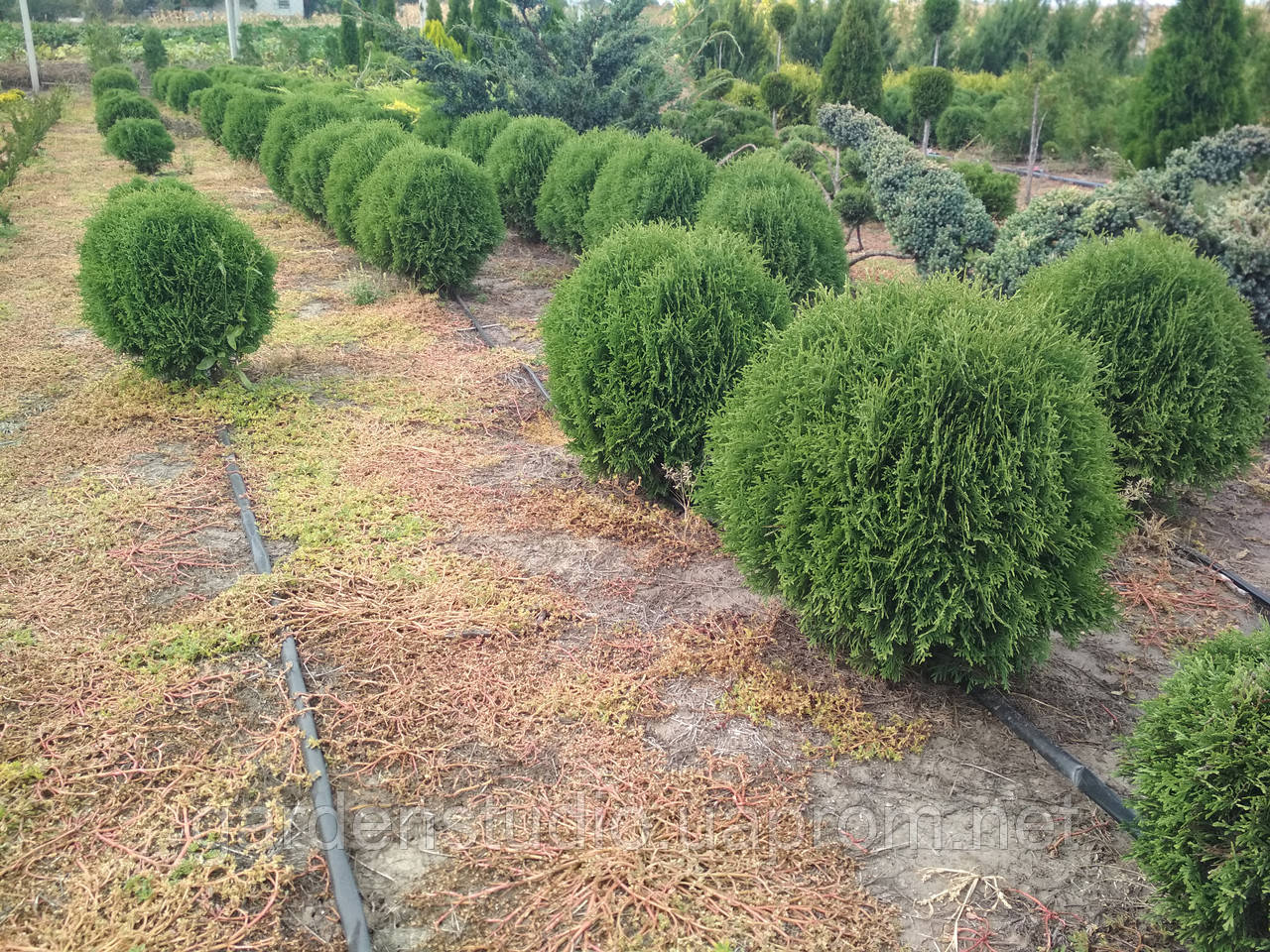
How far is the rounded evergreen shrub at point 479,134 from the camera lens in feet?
40.4

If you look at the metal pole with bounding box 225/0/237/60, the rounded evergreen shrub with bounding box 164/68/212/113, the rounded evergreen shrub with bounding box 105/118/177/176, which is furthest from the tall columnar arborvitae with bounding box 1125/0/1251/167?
the metal pole with bounding box 225/0/237/60

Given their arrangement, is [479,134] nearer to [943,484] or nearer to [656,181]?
[656,181]

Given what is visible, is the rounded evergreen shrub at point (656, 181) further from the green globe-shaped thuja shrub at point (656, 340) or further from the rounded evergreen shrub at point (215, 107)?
the rounded evergreen shrub at point (215, 107)

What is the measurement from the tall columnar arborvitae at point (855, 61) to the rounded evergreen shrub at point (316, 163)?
953cm

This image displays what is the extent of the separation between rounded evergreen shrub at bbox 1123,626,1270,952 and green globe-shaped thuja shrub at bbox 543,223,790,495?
2.59 meters

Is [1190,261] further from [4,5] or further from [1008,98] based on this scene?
[4,5]

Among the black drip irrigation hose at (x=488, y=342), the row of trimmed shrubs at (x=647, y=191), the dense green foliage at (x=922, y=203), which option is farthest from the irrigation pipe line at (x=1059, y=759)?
the dense green foliage at (x=922, y=203)

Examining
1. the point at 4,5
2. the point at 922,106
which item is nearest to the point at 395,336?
the point at 922,106

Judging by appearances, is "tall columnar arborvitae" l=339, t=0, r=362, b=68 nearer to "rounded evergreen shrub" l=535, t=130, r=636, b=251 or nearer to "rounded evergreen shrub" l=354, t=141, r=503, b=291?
"rounded evergreen shrub" l=535, t=130, r=636, b=251

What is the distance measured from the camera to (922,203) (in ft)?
26.1

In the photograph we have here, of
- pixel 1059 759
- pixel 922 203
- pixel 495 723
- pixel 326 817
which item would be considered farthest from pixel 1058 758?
pixel 922 203

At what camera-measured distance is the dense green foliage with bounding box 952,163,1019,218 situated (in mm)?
11031

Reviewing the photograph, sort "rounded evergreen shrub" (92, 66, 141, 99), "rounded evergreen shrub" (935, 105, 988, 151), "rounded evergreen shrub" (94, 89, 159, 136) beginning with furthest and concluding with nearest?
"rounded evergreen shrub" (92, 66, 141, 99) → "rounded evergreen shrub" (94, 89, 159, 136) → "rounded evergreen shrub" (935, 105, 988, 151)

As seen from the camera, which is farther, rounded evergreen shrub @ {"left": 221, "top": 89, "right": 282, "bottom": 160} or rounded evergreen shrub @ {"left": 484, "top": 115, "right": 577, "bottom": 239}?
rounded evergreen shrub @ {"left": 221, "top": 89, "right": 282, "bottom": 160}
